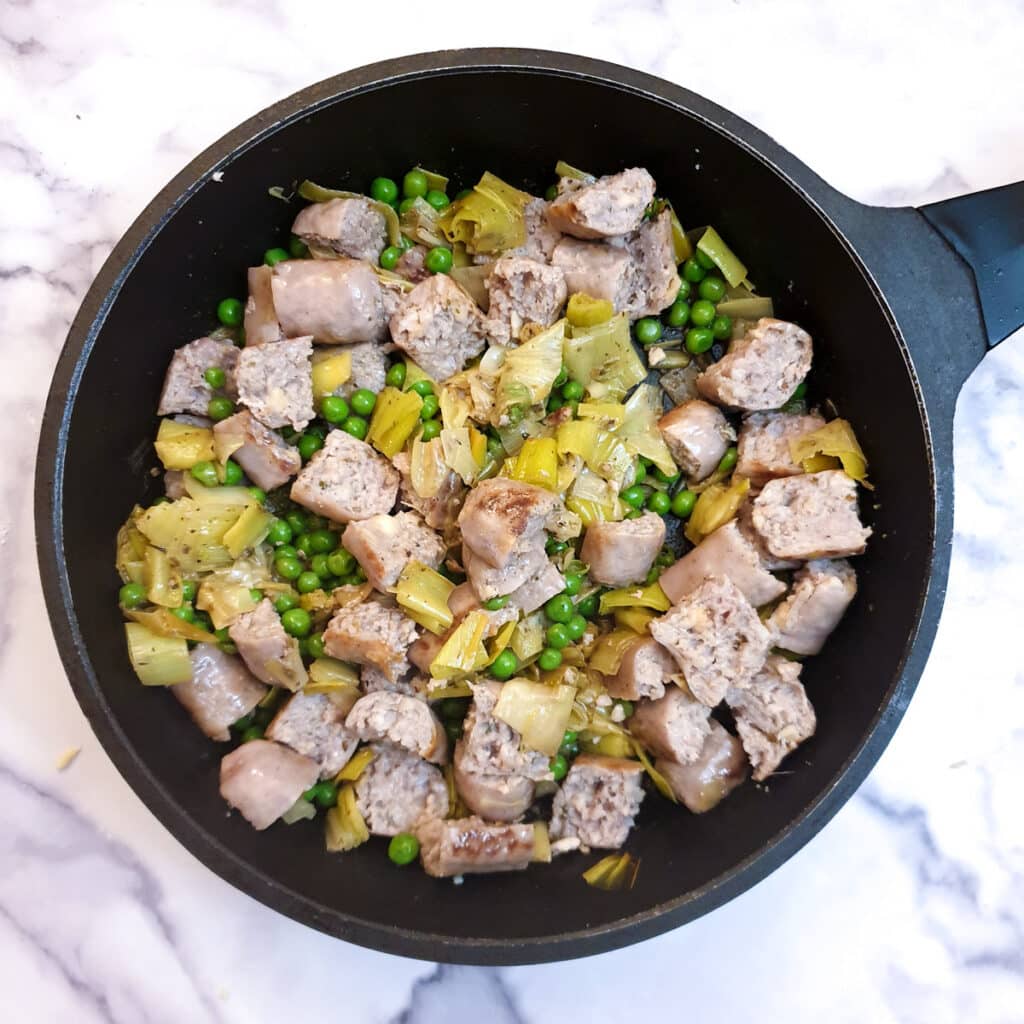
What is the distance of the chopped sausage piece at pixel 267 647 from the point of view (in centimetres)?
318

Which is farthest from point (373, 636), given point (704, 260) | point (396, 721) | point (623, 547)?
point (704, 260)

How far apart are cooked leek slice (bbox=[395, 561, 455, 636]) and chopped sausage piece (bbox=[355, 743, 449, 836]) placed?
0.52m

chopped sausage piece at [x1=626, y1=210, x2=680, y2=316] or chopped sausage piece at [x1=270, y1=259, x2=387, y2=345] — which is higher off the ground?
chopped sausage piece at [x1=626, y1=210, x2=680, y2=316]

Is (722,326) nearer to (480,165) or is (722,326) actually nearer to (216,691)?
(480,165)

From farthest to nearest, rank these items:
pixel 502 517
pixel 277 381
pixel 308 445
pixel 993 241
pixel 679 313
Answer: pixel 679 313
pixel 308 445
pixel 277 381
pixel 502 517
pixel 993 241

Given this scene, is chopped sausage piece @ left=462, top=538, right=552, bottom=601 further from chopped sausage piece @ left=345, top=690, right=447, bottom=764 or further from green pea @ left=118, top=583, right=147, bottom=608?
green pea @ left=118, top=583, right=147, bottom=608

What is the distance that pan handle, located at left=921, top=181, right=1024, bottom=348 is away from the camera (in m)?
2.87

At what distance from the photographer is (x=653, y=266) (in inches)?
135

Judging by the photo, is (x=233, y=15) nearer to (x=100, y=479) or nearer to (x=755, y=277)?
(x=100, y=479)

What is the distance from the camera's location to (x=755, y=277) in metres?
3.49

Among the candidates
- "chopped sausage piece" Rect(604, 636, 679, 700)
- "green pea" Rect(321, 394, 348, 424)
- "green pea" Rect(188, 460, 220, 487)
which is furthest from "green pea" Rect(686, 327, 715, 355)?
"green pea" Rect(188, 460, 220, 487)

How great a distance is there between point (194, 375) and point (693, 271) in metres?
1.88

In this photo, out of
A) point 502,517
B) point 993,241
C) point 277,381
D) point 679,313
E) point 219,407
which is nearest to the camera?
point 993,241

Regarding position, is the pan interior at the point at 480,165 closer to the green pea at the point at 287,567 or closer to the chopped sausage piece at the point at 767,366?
the chopped sausage piece at the point at 767,366
